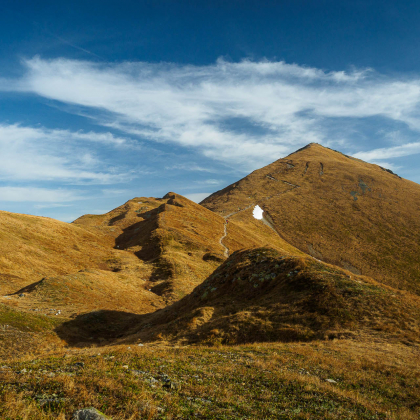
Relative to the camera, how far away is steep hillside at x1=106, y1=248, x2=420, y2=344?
18625 mm

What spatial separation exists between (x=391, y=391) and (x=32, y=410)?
1233 centimetres

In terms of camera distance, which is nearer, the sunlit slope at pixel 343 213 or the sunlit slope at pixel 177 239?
the sunlit slope at pixel 177 239

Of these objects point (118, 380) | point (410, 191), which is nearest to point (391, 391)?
point (118, 380)

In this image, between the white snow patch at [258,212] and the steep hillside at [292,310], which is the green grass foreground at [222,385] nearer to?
the steep hillside at [292,310]

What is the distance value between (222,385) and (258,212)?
4709 inches

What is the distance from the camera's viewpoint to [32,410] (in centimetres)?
615

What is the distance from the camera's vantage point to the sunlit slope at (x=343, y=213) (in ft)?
298

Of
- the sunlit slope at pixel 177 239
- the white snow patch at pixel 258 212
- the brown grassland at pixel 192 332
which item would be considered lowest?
the brown grassland at pixel 192 332

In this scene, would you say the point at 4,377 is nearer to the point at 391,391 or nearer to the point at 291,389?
the point at 291,389

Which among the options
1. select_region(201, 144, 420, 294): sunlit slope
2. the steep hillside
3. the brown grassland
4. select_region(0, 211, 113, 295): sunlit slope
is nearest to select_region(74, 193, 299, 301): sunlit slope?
the brown grassland

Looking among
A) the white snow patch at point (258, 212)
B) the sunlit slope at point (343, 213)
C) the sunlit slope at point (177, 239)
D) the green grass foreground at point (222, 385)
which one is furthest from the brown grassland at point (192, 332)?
the white snow patch at point (258, 212)

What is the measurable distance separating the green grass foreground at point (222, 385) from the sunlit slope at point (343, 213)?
262 ft

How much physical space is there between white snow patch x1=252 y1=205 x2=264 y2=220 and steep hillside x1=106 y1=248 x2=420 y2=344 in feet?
311

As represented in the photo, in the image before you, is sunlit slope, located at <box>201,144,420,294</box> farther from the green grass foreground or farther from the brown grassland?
the green grass foreground
